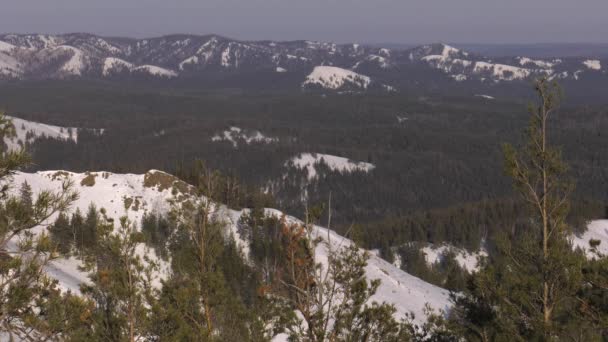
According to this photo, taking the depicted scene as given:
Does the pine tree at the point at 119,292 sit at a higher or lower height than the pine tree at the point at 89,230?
higher

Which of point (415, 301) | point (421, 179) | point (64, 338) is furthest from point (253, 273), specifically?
point (421, 179)

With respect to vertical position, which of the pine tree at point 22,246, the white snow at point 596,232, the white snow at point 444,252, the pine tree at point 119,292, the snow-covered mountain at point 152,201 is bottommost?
the white snow at point 444,252

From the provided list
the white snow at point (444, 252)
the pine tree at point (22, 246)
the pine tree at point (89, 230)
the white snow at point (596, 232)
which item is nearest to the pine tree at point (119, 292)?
the pine tree at point (22, 246)

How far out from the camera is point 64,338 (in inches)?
464

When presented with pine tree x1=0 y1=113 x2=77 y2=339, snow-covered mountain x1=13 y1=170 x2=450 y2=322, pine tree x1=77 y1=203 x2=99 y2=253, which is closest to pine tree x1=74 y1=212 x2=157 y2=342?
pine tree x1=0 y1=113 x2=77 y2=339

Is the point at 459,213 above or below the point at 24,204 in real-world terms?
below

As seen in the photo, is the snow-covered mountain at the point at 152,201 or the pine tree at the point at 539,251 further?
the snow-covered mountain at the point at 152,201

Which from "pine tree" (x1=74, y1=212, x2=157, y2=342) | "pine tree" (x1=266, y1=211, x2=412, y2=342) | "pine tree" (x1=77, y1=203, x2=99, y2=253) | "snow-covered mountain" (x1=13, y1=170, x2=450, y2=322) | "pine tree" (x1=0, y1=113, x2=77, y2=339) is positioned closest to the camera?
"pine tree" (x1=0, y1=113, x2=77, y2=339)

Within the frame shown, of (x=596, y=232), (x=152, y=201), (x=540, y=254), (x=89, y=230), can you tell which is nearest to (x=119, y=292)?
(x=540, y=254)

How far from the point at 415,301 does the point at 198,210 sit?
44.7 metres

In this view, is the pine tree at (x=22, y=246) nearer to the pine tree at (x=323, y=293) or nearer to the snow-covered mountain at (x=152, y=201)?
the pine tree at (x=323, y=293)

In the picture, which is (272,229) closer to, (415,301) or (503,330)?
(415,301)

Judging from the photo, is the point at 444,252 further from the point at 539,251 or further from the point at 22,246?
the point at 22,246

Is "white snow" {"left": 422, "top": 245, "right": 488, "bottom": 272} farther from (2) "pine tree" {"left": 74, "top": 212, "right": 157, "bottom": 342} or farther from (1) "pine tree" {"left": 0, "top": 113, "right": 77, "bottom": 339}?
(1) "pine tree" {"left": 0, "top": 113, "right": 77, "bottom": 339}
